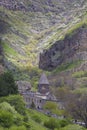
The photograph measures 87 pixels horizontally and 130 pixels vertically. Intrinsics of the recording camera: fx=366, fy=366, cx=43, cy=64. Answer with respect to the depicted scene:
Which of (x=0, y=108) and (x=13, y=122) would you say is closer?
(x=13, y=122)

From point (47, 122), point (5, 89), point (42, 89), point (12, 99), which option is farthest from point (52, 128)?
point (42, 89)

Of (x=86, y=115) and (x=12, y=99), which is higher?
(x=12, y=99)

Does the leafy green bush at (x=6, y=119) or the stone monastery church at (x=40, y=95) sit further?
the stone monastery church at (x=40, y=95)

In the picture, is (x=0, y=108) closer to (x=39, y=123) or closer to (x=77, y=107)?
(x=39, y=123)

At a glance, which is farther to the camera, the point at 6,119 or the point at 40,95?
the point at 40,95

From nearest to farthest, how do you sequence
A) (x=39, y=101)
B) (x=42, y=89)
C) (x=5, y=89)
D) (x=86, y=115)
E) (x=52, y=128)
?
(x=52, y=128)
(x=5, y=89)
(x=86, y=115)
(x=39, y=101)
(x=42, y=89)

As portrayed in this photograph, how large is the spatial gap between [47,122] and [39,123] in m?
1.40

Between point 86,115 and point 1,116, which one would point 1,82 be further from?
point 86,115

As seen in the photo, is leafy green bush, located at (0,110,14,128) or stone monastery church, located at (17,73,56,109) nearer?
leafy green bush, located at (0,110,14,128)

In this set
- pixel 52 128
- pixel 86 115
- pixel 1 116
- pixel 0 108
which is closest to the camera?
pixel 1 116

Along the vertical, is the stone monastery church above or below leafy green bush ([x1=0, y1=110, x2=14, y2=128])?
below

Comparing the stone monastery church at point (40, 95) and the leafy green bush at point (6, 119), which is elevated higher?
the leafy green bush at point (6, 119)

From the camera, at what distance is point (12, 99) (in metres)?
52.5

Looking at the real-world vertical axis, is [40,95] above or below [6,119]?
below
